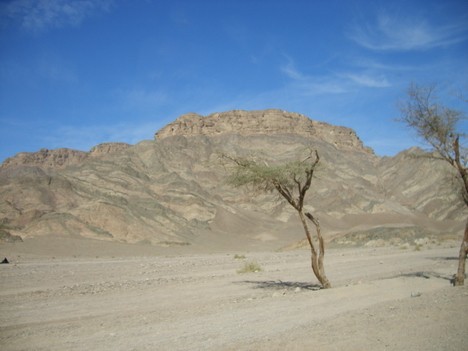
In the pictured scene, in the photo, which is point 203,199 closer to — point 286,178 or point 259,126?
point 259,126

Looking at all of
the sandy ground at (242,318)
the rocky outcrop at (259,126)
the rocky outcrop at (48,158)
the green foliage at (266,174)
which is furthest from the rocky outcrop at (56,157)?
the sandy ground at (242,318)

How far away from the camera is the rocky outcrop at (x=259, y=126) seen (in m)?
145

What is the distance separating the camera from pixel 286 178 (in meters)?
15.9

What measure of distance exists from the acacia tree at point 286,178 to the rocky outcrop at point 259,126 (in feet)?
409

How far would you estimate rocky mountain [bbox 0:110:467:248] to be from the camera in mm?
71000

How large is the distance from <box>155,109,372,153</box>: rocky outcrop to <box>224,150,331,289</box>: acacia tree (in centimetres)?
12470

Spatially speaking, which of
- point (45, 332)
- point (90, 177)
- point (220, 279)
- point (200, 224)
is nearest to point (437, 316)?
point (45, 332)

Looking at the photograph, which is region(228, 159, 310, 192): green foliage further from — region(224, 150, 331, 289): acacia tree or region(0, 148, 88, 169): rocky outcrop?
region(0, 148, 88, 169): rocky outcrop

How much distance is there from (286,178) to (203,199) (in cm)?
7695

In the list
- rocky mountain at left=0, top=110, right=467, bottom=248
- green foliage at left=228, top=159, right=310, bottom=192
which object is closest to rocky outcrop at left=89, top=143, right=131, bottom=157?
rocky mountain at left=0, top=110, right=467, bottom=248

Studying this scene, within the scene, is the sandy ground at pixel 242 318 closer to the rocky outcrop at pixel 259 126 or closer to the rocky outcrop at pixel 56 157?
the rocky outcrop at pixel 259 126

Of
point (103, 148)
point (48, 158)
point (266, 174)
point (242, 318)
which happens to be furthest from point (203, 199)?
point (48, 158)

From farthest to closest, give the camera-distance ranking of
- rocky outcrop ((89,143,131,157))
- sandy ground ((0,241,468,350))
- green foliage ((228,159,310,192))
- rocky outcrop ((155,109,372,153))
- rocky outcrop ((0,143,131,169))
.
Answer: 1. rocky outcrop ((89,143,131,157))
2. rocky outcrop ((0,143,131,169))
3. rocky outcrop ((155,109,372,153))
4. green foliage ((228,159,310,192))
5. sandy ground ((0,241,468,350))

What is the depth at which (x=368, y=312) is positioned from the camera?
9.78 m
